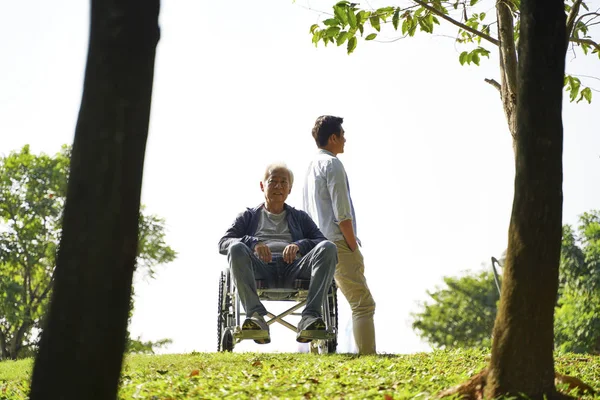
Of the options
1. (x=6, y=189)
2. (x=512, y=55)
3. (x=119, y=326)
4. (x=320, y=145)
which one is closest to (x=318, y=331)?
(x=320, y=145)

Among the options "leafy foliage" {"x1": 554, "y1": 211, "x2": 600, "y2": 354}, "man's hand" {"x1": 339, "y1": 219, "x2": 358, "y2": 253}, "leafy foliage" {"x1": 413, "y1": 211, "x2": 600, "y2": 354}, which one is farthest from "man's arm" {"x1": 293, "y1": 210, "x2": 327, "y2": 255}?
"leafy foliage" {"x1": 554, "y1": 211, "x2": 600, "y2": 354}

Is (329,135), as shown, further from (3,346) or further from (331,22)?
(3,346)

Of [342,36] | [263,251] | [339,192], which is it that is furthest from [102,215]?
[339,192]

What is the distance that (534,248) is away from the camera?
3965mm

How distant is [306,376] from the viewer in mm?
5141

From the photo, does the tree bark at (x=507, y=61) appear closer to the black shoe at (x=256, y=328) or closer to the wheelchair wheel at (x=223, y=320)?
the black shoe at (x=256, y=328)

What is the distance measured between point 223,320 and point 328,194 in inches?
69.3

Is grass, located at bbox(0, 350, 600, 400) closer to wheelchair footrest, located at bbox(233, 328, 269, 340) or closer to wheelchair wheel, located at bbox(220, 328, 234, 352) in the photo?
wheelchair footrest, located at bbox(233, 328, 269, 340)

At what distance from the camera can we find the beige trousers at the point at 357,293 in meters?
7.44

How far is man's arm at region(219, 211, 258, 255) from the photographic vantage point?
24.3 feet

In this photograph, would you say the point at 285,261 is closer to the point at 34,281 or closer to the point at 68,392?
the point at 68,392

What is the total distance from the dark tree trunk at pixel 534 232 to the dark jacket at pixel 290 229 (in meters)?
3.48

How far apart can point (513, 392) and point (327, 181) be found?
12.3 ft

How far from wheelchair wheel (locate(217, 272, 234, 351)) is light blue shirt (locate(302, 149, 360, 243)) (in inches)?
47.5
